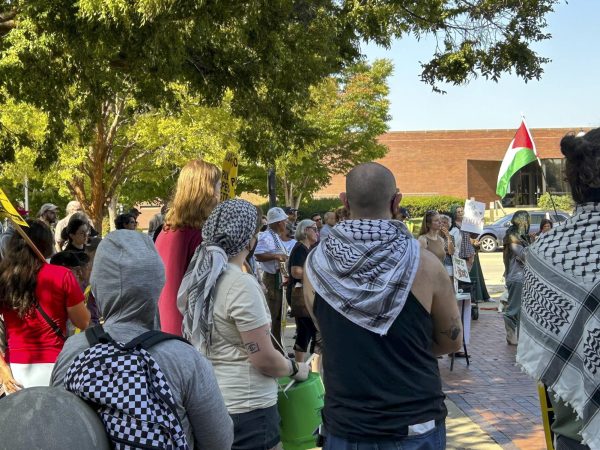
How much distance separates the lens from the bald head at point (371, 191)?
3.33m

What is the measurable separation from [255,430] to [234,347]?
0.41 m

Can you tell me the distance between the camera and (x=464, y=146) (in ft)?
193

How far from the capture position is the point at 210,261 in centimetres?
395

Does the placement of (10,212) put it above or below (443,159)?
below

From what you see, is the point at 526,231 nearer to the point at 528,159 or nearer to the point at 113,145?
the point at 528,159

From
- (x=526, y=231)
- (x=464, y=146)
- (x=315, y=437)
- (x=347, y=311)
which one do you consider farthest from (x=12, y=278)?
(x=464, y=146)

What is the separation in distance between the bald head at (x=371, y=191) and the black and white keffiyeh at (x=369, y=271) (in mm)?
70

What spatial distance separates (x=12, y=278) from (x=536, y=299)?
3299mm

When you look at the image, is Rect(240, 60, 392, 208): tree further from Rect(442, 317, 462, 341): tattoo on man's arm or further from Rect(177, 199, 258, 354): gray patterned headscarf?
Rect(442, 317, 462, 341): tattoo on man's arm

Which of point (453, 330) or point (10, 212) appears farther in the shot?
point (10, 212)

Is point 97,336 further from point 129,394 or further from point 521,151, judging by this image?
point 521,151

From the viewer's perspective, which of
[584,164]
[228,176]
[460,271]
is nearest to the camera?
[584,164]

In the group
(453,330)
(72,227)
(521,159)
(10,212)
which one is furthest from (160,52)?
(453,330)

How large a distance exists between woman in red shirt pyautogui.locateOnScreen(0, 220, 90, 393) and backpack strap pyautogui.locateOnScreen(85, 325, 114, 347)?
8.71 ft
